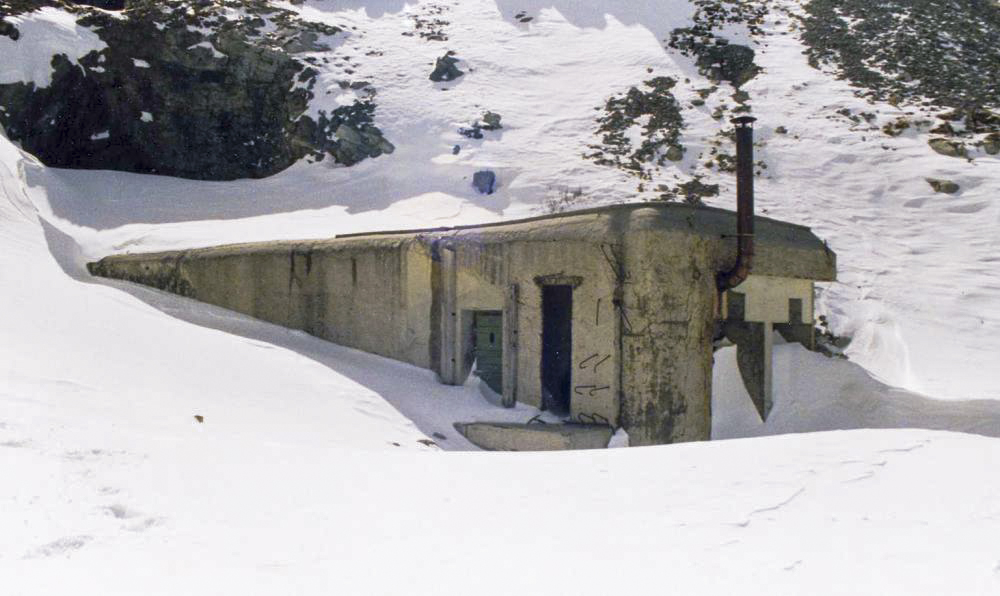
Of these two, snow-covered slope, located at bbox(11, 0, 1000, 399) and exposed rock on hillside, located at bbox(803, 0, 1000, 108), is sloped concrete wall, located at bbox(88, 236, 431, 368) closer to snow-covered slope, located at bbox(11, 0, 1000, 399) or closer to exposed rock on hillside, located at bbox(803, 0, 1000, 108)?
snow-covered slope, located at bbox(11, 0, 1000, 399)

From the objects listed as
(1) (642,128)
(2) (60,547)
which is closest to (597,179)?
(1) (642,128)

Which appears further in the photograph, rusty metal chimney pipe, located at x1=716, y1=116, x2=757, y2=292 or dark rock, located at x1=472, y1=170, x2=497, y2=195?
dark rock, located at x1=472, y1=170, x2=497, y2=195

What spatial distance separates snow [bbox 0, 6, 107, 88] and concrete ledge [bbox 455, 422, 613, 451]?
1644cm

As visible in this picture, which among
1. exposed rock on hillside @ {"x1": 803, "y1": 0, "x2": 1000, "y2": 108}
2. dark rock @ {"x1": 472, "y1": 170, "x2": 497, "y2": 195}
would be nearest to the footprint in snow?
dark rock @ {"x1": 472, "y1": 170, "x2": 497, "y2": 195}

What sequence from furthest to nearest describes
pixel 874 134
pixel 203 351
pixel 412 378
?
pixel 874 134
pixel 412 378
pixel 203 351

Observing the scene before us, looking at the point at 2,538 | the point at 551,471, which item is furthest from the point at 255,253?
the point at 2,538

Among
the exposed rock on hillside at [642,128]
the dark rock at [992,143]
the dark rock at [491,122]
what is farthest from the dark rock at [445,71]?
the dark rock at [992,143]

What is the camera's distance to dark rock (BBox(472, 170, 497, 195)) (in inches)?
773

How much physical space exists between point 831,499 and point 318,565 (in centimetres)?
265

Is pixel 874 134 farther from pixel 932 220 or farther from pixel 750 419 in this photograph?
pixel 750 419

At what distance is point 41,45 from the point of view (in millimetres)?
21594

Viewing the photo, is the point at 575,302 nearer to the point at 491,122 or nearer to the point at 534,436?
the point at 534,436

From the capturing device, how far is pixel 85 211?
60.1 feet

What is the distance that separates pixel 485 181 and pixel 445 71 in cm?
613
